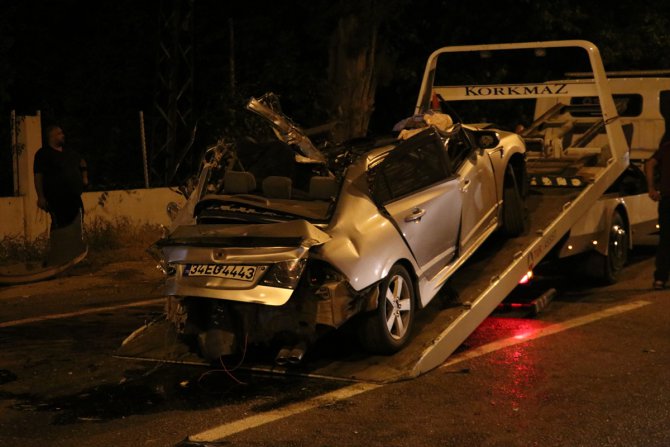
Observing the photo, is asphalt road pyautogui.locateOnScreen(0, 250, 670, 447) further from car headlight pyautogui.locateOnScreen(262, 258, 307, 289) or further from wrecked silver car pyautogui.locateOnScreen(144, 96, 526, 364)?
car headlight pyautogui.locateOnScreen(262, 258, 307, 289)

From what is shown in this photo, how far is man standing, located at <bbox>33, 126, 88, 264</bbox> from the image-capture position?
12562 mm

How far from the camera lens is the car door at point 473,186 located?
9188 mm

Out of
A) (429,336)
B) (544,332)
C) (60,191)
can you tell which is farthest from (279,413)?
(60,191)

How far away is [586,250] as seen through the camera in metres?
11.0

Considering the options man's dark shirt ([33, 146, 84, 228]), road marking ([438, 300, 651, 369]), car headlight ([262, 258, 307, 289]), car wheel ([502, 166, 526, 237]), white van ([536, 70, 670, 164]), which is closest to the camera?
car headlight ([262, 258, 307, 289])

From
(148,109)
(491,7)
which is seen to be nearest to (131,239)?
(148,109)

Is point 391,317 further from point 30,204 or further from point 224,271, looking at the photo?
point 30,204

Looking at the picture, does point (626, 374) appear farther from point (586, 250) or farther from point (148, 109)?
point (148, 109)

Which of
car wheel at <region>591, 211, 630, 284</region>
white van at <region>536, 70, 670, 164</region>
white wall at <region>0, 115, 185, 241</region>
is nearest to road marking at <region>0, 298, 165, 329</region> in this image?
white wall at <region>0, 115, 185, 241</region>

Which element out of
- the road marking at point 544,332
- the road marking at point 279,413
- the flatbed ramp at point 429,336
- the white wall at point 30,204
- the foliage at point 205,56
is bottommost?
the road marking at point 544,332

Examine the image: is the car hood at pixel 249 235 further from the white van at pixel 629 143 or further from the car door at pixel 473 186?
the white van at pixel 629 143

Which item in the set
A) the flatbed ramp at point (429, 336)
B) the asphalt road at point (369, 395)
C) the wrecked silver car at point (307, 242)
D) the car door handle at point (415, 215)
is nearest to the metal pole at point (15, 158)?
the asphalt road at point (369, 395)

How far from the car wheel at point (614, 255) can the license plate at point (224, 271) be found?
4937mm

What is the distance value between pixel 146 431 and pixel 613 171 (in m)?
6.40
